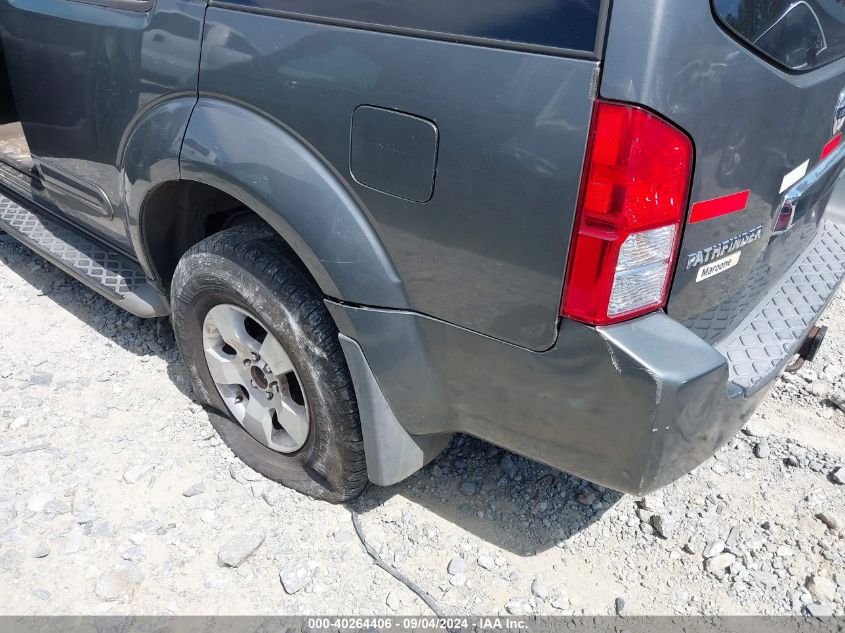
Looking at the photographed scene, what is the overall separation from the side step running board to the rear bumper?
1172 mm

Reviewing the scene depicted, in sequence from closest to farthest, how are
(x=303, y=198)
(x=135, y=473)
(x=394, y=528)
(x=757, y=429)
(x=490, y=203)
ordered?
(x=490, y=203)
(x=303, y=198)
(x=394, y=528)
(x=135, y=473)
(x=757, y=429)

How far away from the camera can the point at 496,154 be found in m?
1.49

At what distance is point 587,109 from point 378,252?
62 centimetres

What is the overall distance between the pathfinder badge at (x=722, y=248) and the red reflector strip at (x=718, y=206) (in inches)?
3.1

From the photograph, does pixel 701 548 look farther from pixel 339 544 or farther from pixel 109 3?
pixel 109 3

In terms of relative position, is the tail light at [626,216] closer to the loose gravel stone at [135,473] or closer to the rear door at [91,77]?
the rear door at [91,77]

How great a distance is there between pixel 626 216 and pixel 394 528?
4.44 feet

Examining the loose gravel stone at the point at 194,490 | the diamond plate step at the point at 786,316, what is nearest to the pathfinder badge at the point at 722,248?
the diamond plate step at the point at 786,316

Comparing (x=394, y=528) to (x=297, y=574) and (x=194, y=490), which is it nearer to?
(x=297, y=574)

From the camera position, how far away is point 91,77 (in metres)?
2.38

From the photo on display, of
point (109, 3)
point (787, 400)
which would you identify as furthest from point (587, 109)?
point (787, 400)

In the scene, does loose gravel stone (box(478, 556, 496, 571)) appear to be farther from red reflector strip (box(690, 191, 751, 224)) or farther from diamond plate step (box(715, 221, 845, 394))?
red reflector strip (box(690, 191, 751, 224))

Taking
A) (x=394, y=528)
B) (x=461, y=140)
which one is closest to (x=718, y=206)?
(x=461, y=140)

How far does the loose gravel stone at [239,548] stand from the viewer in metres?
2.16
